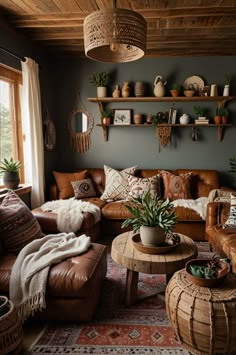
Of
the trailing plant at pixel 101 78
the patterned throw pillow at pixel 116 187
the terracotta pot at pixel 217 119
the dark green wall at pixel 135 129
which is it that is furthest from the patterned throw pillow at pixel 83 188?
the terracotta pot at pixel 217 119

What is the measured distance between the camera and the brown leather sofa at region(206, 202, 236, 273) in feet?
7.88

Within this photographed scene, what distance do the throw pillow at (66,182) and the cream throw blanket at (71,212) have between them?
1.16 ft

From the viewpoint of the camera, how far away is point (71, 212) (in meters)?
3.11

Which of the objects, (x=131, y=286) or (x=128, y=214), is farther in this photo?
(x=128, y=214)

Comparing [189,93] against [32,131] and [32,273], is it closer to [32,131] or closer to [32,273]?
[32,131]

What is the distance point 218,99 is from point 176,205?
1.75 meters

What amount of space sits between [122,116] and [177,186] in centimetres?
142

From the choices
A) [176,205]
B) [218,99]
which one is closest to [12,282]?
[176,205]

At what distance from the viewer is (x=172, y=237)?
7.36 ft

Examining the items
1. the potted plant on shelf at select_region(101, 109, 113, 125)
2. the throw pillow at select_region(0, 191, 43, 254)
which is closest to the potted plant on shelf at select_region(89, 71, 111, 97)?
the potted plant on shelf at select_region(101, 109, 113, 125)

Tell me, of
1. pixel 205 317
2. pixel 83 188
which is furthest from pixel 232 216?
pixel 83 188

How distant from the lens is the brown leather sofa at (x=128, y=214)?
3.40 m

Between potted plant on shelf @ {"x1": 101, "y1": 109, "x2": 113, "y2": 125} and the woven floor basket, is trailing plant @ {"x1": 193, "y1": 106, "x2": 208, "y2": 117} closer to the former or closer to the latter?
potted plant on shelf @ {"x1": 101, "y1": 109, "x2": 113, "y2": 125}

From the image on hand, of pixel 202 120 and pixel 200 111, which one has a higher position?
pixel 200 111
